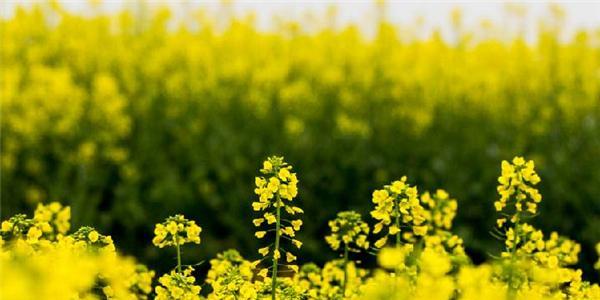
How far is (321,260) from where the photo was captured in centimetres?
667

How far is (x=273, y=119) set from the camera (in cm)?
747

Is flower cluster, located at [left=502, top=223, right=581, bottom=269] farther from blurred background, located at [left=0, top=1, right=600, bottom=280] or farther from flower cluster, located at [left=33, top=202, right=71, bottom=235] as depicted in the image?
blurred background, located at [left=0, top=1, right=600, bottom=280]

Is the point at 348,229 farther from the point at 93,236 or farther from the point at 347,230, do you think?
the point at 93,236

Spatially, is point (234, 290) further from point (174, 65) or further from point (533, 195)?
point (174, 65)

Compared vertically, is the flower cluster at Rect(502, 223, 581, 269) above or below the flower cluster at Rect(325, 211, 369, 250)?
below

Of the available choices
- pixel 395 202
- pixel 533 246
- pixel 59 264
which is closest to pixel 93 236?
pixel 395 202

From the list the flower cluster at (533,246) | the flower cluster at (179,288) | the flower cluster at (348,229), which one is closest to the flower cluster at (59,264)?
the flower cluster at (179,288)

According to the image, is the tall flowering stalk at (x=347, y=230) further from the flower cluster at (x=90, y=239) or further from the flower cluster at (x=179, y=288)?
the flower cluster at (x=90, y=239)

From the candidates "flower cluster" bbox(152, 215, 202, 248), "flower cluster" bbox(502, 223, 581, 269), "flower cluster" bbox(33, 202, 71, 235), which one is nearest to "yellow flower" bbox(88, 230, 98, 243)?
"flower cluster" bbox(152, 215, 202, 248)

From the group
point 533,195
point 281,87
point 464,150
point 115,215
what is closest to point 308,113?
point 281,87

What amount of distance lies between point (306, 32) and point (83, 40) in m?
1.99

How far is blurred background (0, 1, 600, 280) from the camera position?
22.6 ft

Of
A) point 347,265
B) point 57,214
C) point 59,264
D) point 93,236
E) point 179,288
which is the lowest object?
point 59,264

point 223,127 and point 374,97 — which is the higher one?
point 374,97
